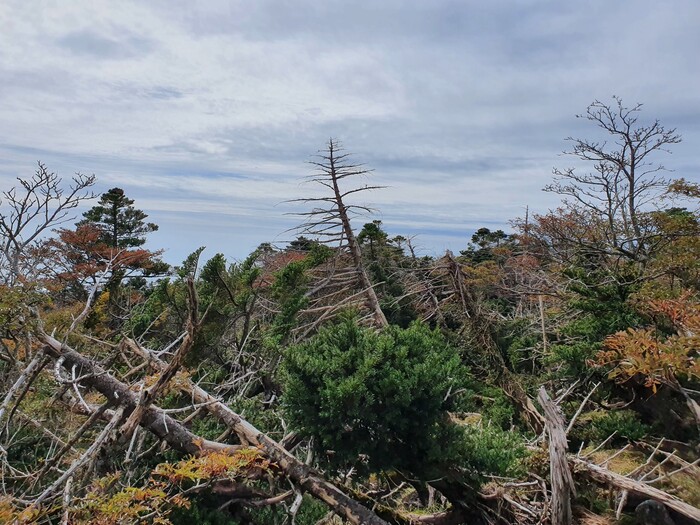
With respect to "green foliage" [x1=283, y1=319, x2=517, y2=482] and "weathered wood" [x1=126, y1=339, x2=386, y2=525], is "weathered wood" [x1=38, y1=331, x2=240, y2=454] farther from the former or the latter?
"green foliage" [x1=283, y1=319, x2=517, y2=482]

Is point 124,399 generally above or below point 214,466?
above

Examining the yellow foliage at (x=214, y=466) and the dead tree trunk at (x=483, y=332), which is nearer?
the yellow foliage at (x=214, y=466)

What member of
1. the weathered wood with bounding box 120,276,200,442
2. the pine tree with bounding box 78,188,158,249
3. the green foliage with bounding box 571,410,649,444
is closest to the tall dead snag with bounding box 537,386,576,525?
the green foliage with bounding box 571,410,649,444

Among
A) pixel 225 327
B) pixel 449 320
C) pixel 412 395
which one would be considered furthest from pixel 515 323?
pixel 412 395

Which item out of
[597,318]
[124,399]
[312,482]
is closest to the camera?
[124,399]

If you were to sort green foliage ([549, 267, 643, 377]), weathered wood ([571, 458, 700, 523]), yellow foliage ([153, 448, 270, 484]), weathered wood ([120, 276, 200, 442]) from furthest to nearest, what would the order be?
green foliage ([549, 267, 643, 377]), weathered wood ([571, 458, 700, 523]), yellow foliage ([153, 448, 270, 484]), weathered wood ([120, 276, 200, 442])

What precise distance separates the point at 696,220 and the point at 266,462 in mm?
9760

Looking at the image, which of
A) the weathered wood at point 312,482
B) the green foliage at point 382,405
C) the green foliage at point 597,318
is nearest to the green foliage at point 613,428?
the green foliage at point 597,318

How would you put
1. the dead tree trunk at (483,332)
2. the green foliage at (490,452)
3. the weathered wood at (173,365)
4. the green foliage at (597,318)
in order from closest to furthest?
the weathered wood at (173,365)
the green foliage at (490,452)
the green foliage at (597,318)
the dead tree trunk at (483,332)

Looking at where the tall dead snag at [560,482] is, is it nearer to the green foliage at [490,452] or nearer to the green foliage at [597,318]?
the green foliage at [490,452]

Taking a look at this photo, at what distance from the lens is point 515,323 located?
14062 millimetres

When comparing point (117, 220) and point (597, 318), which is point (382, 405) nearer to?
point (597, 318)

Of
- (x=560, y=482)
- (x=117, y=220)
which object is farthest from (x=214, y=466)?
(x=117, y=220)

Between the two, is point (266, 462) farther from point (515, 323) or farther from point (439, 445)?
point (515, 323)
